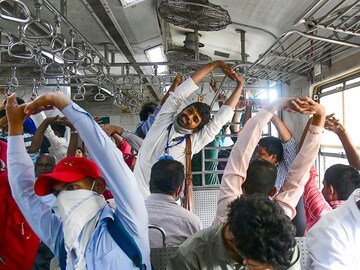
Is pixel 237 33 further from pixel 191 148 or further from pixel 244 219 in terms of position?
pixel 244 219

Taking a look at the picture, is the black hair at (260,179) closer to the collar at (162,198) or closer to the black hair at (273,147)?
the collar at (162,198)

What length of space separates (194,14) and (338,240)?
2728mm

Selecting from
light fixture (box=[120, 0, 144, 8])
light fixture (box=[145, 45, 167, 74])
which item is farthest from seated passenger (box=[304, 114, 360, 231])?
light fixture (box=[145, 45, 167, 74])

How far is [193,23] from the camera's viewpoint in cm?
365

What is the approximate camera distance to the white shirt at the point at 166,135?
8.29 feet

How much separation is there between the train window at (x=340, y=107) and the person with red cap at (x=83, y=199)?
9.10ft

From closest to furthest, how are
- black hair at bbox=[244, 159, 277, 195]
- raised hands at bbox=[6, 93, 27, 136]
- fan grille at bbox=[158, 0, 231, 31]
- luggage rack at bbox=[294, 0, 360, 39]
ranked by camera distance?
raised hands at bbox=[6, 93, 27, 136], black hair at bbox=[244, 159, 277, 195], luggage rack at bbox=[294, 0, 360, 39], fan grille at bbox=[158, 0, 231, 31]

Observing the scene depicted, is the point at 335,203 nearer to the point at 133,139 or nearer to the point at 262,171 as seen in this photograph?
the point at 262,171

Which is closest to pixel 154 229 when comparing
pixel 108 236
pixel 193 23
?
pixel 108 236

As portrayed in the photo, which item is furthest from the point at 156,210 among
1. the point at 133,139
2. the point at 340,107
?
the point at 340,107

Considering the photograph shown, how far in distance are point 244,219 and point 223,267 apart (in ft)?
0.81

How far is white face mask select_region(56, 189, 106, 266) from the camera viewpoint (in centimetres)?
117

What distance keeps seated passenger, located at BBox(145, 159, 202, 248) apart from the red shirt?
0.71 m

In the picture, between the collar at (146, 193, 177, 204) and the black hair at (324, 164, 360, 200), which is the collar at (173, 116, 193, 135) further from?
the black hair at (324, 164, 360, 200)
